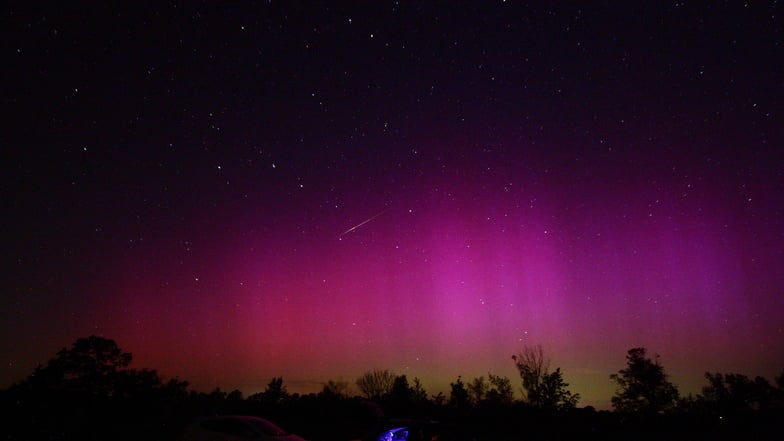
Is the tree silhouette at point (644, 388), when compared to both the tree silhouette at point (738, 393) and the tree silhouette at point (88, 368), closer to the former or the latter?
the tree silhouette at point (738, 393)

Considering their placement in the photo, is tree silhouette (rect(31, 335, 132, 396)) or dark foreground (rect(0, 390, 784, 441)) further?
tree silhouette (rect(31, 335, 132, 396))

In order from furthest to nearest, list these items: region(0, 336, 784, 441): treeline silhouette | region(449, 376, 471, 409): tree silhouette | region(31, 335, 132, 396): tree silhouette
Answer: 1. region(449, 376, 471, 409): tree silhouette
2. region(31, 335, 132, 396): tree silhouette
3. region(0, 336, 784, 441): treeline silhouette

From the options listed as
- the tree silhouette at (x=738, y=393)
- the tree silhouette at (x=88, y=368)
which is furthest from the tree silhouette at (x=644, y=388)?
the tree silhouette at (x=88, y=368)

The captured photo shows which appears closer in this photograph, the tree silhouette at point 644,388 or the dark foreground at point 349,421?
the dark foreground at point 349,421

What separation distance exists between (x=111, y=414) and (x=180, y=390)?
58.9 feet

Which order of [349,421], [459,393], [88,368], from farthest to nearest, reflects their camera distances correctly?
Result: [459,393] → [88,368] → [349,421]

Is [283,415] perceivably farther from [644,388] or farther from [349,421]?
[644,388]

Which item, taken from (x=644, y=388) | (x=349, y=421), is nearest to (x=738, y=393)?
(x=644, y=388)

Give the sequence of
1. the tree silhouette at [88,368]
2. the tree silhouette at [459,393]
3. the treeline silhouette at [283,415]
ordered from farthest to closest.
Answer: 1. the tree silhouette at [459,393]
2. the tree silhouette at [88,368]
3. the treeline silhouette at [283,415]

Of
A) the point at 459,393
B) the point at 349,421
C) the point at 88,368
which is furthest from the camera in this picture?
the point at 459,393

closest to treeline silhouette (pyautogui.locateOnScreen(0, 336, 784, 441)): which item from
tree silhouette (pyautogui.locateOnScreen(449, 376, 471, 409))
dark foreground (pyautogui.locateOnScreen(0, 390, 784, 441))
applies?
dark foreground (pyautogui.locateOnScreen(0, 390, 784, 441))

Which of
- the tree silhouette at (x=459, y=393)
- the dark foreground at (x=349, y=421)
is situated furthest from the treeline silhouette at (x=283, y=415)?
the tree silhouette at (x=459, y=393)

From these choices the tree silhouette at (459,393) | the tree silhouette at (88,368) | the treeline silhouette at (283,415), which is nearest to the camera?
the treeline silhouette at (283,415)

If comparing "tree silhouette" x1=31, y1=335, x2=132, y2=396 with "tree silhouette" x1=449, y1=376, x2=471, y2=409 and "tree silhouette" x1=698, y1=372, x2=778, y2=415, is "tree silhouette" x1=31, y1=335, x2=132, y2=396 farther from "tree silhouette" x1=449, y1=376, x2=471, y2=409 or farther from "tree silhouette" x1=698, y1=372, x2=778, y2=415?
"tree silhouette" x1=698, y1=372, x2=778, y2=415
